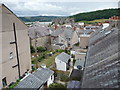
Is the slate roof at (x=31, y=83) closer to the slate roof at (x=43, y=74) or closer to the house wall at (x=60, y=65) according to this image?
the slate roof at (x=43, y=74)

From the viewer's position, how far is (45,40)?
39438 millimetres

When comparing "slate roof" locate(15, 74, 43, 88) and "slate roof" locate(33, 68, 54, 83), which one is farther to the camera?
"slate roof" locate(33, 68, 54, 83)

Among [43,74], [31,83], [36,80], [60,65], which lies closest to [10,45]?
[43,74]

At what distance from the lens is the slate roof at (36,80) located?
12184 mm

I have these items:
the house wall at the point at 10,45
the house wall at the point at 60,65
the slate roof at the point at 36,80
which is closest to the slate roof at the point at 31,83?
the slate roof at the point at 36,80

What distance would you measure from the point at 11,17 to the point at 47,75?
9113 mm

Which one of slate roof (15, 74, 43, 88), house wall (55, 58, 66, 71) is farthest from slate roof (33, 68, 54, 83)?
house wall (55, 58, 66, 71)

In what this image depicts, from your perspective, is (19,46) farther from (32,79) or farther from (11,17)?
(32,79)

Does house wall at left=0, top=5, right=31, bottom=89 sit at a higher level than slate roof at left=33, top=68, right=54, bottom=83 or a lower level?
higher

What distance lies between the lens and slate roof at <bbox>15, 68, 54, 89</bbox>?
12.2 m

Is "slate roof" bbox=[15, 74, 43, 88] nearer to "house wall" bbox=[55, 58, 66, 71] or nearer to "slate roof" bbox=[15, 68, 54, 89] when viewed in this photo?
"slate roof" bbox=[15, 68, 54, 89]

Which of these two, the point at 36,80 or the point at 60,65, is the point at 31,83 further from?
the point at 60,65

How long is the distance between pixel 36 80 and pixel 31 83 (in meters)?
0.74

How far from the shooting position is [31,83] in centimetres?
1239
